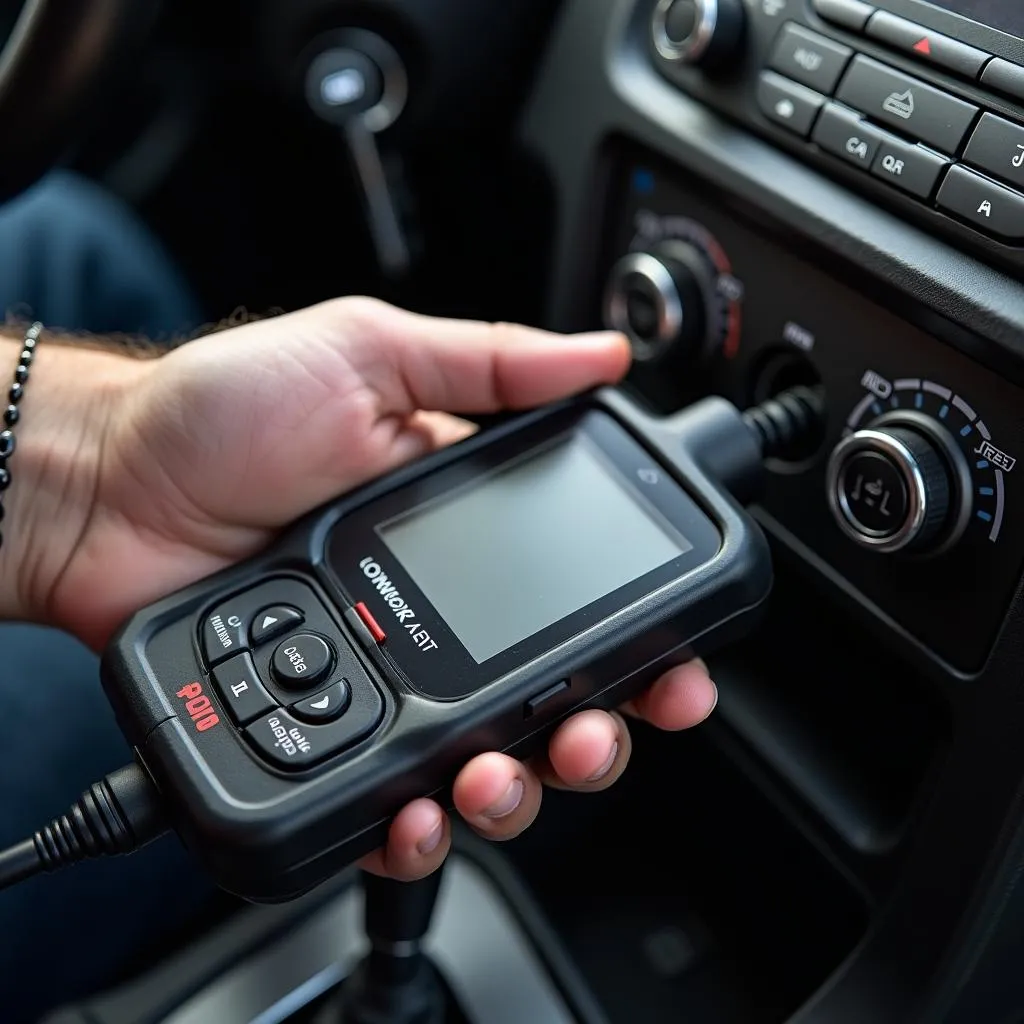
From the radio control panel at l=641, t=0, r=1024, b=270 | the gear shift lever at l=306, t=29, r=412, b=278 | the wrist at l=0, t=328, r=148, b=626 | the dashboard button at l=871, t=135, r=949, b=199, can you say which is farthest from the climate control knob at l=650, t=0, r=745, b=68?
the wrist at l=0, t=328, r=148, b=626

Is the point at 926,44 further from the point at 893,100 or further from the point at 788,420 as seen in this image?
the point at 788,420

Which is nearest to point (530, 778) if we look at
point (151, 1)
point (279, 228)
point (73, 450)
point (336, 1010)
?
point (336, 1010)

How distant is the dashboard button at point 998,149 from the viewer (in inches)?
17.6

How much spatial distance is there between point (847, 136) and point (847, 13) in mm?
55

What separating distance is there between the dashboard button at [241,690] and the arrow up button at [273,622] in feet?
0.04

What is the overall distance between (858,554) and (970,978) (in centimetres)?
19

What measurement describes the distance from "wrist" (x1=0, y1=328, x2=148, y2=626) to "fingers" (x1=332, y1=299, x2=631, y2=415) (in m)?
0.14

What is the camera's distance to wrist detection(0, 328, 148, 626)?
0.61m

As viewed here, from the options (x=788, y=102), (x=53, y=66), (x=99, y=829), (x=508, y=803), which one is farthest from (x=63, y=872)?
(x=788, y=102)

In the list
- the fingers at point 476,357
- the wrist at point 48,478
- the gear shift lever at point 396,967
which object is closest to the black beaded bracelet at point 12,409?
the wrist at point 48,478

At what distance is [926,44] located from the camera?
0.48 metres

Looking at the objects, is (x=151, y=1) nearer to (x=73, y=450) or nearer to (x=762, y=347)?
(x=73, y=450)

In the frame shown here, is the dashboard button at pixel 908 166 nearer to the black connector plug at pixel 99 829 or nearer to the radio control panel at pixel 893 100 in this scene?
the radio control panel at pixel 893 100

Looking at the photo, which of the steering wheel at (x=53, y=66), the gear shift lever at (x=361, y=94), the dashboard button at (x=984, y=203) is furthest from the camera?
the gear shift lever at (x=361, y=94)
